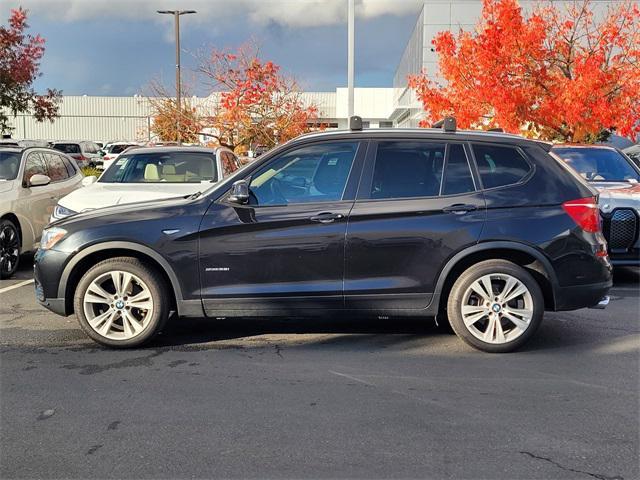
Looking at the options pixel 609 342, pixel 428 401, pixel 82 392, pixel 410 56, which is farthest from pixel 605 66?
pixel 410 56

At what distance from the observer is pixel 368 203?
5.51 m

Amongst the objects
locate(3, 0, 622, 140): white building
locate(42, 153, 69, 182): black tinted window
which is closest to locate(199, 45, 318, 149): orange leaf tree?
locate(3, 0, 622, 140): white building

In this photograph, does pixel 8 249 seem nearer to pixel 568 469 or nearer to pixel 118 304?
pixel 118 304

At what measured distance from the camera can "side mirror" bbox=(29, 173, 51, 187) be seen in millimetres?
9316

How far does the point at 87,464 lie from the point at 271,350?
7.35ft

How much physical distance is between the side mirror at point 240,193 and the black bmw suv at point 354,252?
0.04 feet

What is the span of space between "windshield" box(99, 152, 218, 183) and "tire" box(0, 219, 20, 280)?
135 cm

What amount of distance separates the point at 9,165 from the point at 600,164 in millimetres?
8710

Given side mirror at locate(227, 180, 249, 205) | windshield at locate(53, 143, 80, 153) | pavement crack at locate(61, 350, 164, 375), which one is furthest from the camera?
windshield at locate(53, 143, 80, 153)

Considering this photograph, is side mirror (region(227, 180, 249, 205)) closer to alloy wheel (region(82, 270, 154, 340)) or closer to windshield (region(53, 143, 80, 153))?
alloy wheel (region(82, 270, 154, 340))

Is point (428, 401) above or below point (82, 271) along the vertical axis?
below

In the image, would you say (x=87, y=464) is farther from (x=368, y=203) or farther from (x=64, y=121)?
(x=64, y=121)

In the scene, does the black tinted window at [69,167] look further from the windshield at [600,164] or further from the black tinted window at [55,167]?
the windshield at [600,164]

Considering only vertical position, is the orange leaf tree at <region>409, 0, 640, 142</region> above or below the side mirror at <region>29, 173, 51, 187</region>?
above
